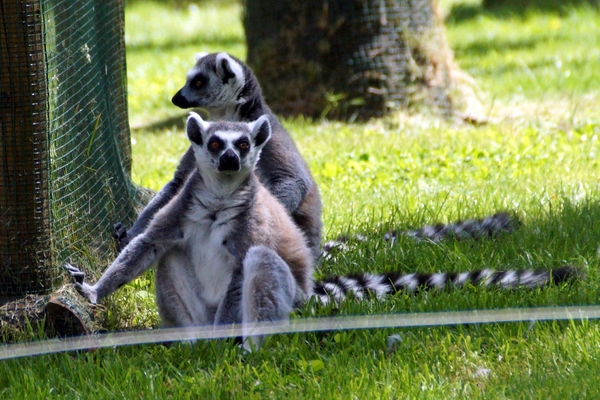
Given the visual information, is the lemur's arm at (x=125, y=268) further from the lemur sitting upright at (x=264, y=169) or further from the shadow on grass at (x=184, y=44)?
the shadow on grass at (x=184, y=44)

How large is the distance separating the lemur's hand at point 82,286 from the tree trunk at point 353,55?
476 cm

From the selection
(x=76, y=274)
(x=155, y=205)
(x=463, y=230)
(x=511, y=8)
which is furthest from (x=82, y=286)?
(x=511, y=8)

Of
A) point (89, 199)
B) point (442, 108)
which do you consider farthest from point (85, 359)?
point (442, 108)

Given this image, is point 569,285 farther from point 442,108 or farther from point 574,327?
point 442,108

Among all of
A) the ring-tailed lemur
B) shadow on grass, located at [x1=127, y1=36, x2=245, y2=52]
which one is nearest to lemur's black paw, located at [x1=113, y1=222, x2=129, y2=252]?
the ring-tailed lemur

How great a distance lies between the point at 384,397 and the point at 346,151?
413cm

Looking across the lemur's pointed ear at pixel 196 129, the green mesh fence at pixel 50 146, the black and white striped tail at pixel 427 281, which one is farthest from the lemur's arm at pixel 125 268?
the black and white striped tail at pixel 427 281

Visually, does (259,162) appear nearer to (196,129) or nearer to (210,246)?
(196,129)

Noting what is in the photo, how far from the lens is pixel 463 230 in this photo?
4.53 meters

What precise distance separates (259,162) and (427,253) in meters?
1.06

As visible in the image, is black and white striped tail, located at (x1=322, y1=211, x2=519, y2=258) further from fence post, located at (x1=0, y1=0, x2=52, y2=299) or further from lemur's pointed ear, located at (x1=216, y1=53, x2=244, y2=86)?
fence post, located at (x1=0, y1=0, x2=52, y2=299)

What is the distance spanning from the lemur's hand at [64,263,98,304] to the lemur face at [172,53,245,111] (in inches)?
59.6

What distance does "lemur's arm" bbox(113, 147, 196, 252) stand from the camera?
431cm

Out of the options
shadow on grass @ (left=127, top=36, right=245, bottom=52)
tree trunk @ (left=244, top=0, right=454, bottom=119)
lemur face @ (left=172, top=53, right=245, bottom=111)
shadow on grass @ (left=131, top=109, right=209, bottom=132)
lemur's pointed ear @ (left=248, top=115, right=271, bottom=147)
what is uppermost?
lemur's pointed ear @ (left=248, top=115, right=271, bottom=147)
